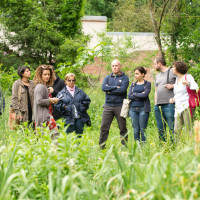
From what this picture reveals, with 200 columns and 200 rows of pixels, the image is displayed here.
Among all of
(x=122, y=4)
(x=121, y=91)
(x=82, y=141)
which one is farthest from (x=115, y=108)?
(x=122, y=4)

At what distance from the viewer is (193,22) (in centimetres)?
1127

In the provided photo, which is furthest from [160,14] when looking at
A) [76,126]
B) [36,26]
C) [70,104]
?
[36,26]

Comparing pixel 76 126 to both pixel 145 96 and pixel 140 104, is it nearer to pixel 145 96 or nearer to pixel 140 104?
pixel 140 104

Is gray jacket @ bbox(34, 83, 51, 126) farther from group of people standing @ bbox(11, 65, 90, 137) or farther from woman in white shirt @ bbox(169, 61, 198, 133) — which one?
woman in white shirt @ bbox(169, 61, 198, 133)

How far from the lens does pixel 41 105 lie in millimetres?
5598

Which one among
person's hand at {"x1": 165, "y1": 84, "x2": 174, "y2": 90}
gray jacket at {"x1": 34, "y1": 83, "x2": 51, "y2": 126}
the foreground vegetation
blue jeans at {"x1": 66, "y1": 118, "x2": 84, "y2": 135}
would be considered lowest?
blue jeans at {"x1": 66, "y1": 118, "x2": 84, "y2": 135}

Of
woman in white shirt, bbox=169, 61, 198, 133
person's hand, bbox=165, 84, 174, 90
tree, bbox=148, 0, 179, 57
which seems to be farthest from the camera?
tree, bbox=148, 0, 179, 57

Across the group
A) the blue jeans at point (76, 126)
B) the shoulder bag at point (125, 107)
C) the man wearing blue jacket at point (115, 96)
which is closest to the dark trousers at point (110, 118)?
the man wearing blue jacket at point (115, 96)

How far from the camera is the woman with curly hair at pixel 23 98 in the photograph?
5.95m

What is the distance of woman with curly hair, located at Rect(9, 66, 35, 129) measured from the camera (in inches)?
234

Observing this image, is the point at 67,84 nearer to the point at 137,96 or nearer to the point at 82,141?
the point at 137,96

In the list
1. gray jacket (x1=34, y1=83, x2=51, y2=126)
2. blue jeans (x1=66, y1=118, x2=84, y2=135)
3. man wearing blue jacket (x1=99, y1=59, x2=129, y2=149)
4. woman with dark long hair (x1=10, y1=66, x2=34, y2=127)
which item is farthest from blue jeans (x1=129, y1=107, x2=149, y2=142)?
woman with dark long hair (x1=10, y1=66, x2=34, y2=127)

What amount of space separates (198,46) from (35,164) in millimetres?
9001

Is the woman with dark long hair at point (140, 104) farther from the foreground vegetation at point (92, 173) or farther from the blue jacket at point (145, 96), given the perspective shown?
the foreground vegetation at point (92, 173)
